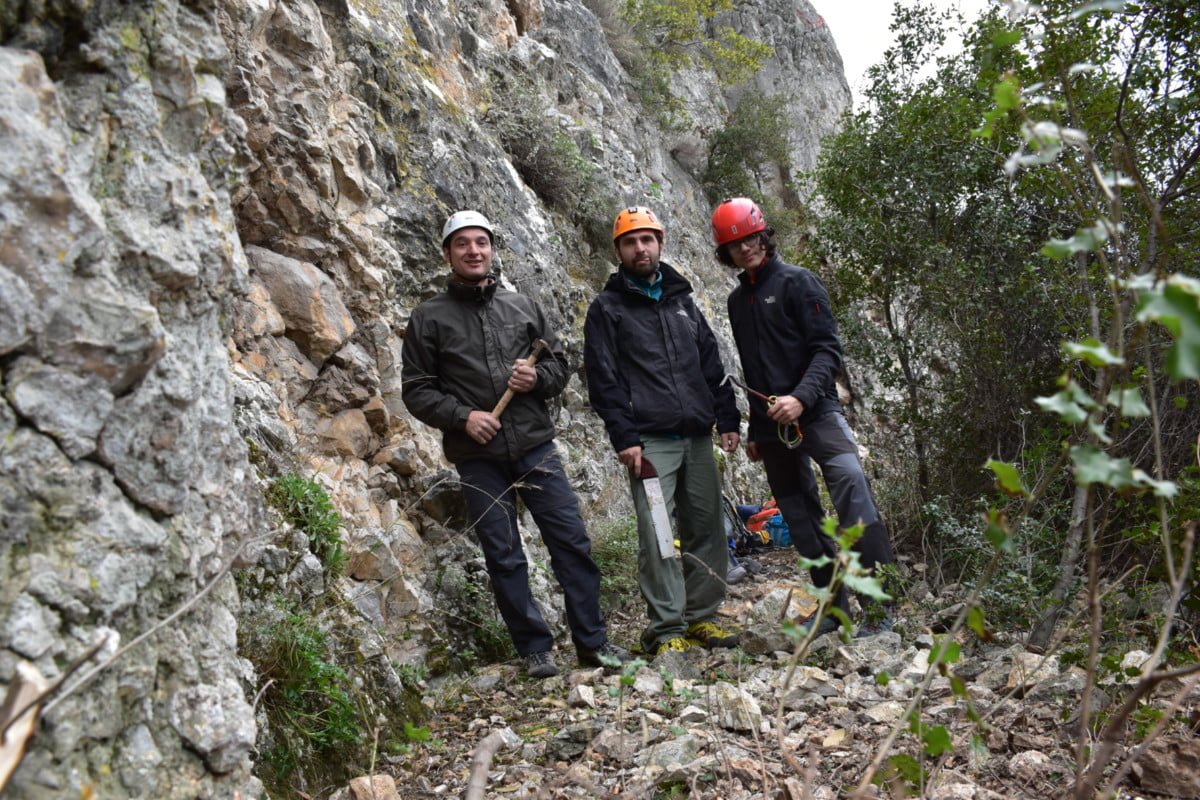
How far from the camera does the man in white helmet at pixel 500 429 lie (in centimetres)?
439

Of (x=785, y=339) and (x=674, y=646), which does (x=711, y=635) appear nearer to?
(x=674, y=646)

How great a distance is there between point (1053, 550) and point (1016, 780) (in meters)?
2.99

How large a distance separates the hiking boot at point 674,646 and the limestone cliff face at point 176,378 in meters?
1.17

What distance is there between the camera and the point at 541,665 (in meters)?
4.31

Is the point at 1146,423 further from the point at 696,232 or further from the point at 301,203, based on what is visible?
the point at 696,232

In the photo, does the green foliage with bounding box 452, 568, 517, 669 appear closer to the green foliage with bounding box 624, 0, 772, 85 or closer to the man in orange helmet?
the man in orange helmet

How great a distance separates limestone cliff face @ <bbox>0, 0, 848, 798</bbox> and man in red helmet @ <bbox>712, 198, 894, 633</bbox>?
6.28 feet

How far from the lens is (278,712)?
126 inches

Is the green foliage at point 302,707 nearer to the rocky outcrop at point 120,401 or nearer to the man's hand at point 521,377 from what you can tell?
the rocky outcrop at point 120,401

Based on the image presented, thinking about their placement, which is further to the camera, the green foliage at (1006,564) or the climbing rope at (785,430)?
the climbing rope at (785,430)

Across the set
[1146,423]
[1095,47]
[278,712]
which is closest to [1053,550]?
[1146,423]

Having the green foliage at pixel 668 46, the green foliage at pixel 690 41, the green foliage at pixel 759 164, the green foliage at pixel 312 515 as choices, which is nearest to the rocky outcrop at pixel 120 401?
the green foliage at pixel 312 515

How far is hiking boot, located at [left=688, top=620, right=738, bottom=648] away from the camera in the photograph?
186 inches

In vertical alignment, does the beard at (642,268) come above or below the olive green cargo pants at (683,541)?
above
